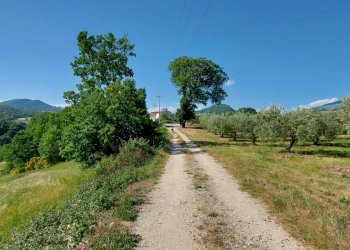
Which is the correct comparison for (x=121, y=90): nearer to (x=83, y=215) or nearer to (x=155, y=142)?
(x=155, y=142)

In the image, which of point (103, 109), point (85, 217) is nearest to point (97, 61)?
point (103, 109)

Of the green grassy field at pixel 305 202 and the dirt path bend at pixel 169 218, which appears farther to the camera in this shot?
the green grassy field at pixel 305 202

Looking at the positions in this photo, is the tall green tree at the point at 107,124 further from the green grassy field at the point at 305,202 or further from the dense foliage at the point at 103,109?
the green grassy field at the point at 305,202

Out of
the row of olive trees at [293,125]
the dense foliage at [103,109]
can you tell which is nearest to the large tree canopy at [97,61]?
the dense foliage at [103,109]

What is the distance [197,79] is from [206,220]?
68.4m

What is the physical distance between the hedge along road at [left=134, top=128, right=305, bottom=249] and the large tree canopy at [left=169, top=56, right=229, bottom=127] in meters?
62.0

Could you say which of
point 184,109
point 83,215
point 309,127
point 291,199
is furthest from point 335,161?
point 184,109

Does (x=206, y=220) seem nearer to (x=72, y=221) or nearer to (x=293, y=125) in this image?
(x=72, y=221)

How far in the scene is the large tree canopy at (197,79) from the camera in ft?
253

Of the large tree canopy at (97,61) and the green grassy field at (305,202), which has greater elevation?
the large tree canopy at (97,61)

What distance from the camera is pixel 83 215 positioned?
35.9 feet

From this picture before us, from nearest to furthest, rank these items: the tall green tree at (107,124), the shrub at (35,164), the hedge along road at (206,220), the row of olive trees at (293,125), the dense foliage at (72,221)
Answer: the hedge along road at (206,220) → the dense foliage at (72,221) → the tall green tree at (107,124) → the row of olive trees at (293,125) → the shrub at (35,164)

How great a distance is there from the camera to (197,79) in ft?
254

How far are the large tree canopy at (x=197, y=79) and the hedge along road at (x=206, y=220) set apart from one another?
203ft
